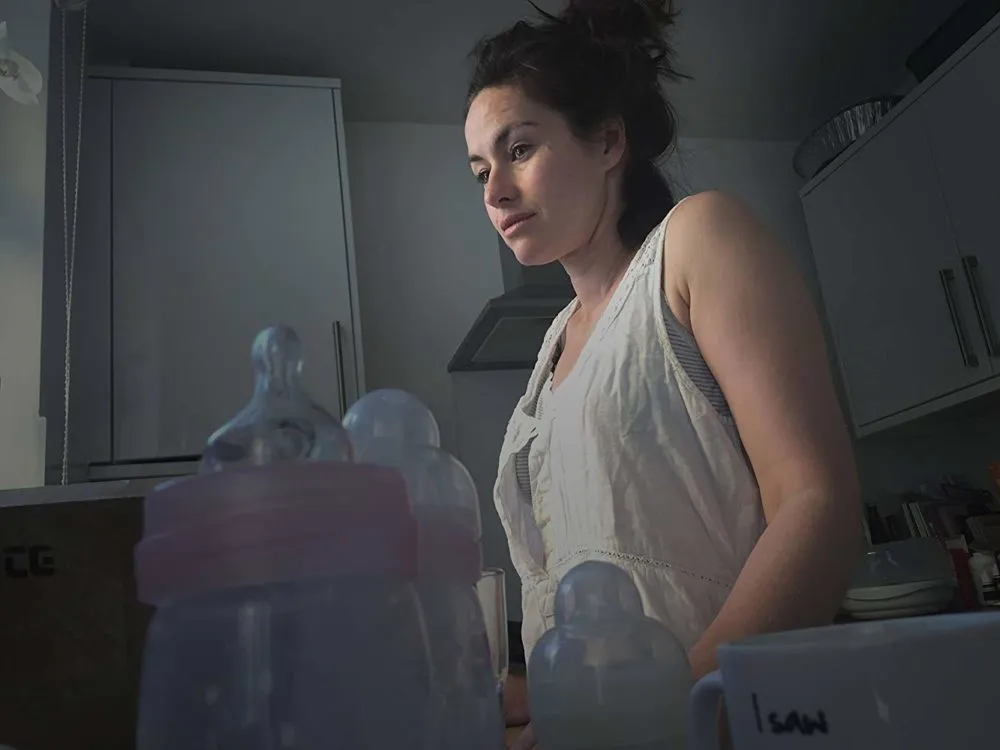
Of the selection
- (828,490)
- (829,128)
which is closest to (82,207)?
(828,490)

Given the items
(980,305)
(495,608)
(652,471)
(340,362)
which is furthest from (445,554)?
(980,305)

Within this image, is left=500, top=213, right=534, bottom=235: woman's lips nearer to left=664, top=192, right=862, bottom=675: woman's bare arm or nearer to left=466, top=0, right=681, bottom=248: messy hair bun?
left=466, top=0, right=681, bottom=248: messy hair bun

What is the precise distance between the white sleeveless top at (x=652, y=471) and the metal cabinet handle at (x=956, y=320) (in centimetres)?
170

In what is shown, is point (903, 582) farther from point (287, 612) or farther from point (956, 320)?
point (287, 612)

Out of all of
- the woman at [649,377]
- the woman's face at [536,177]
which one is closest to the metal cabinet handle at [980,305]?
the woman at [649,377]

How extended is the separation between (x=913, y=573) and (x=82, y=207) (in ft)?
7.71

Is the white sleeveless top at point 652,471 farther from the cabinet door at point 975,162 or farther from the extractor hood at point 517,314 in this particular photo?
the cabinet door at point 975,162

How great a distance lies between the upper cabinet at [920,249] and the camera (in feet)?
6.88

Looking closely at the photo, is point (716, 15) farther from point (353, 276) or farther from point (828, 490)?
point (828, 490)

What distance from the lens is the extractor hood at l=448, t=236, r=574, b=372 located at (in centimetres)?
190

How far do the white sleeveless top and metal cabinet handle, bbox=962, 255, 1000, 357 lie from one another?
1672mm

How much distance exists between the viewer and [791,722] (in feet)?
0.74

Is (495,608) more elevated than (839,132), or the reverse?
(839,132)

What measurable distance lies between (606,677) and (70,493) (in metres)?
0.31
